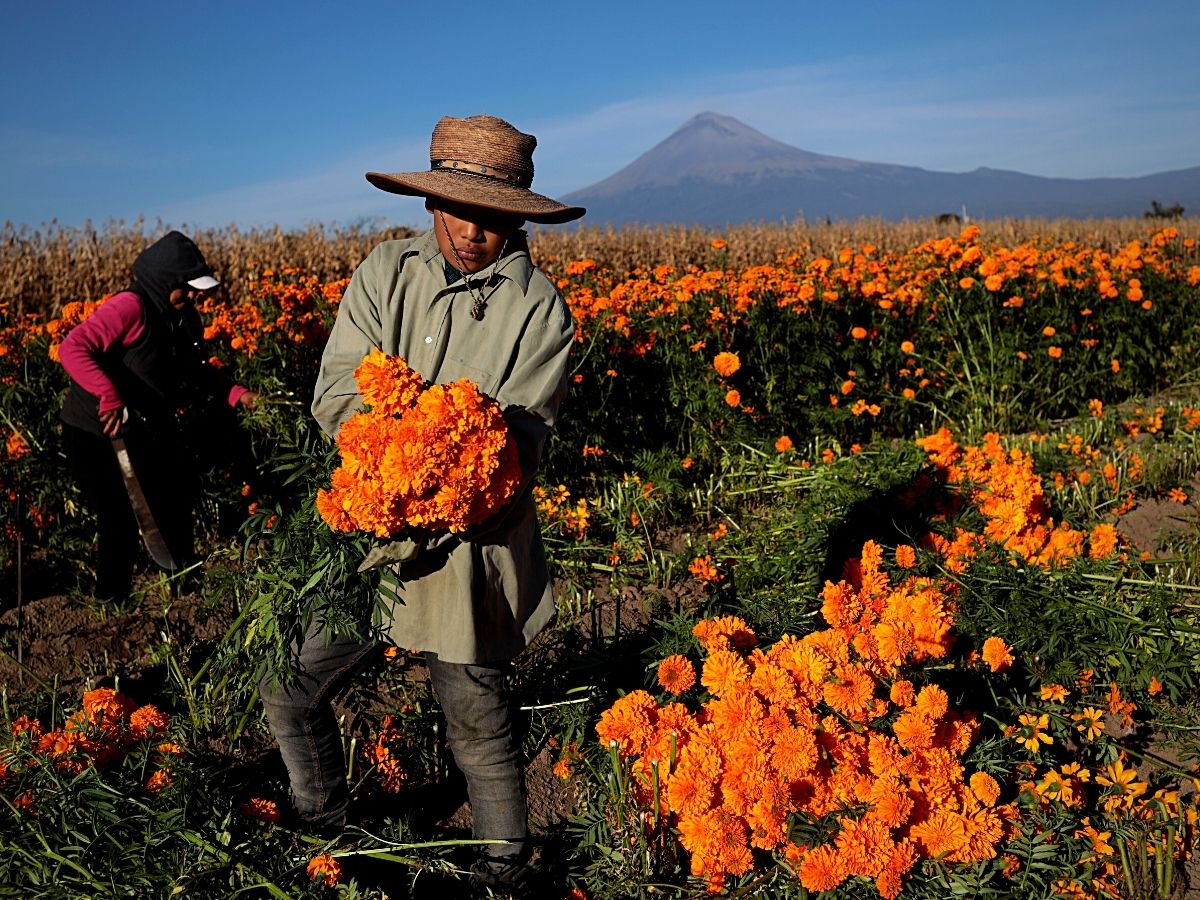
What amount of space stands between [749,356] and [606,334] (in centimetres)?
115

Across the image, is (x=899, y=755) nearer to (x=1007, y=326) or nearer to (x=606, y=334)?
(x=606, y=334)

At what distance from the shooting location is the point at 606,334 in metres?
5.74

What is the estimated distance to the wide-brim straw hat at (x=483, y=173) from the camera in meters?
2.22

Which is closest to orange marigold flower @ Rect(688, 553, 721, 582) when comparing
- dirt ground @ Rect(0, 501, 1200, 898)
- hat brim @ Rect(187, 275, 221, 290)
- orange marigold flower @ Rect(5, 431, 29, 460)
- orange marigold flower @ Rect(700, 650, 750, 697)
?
dirt ground @ Rect(0, 501, 1200, 898)

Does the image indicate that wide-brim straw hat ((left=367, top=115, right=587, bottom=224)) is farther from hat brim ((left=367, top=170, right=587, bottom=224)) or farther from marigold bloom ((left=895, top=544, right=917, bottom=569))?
marigold bloom ((left=895, top=544, right=917, bottom=569))

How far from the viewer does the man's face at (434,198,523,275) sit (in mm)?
2314

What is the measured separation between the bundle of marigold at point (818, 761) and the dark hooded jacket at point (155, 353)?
3388 millimetres

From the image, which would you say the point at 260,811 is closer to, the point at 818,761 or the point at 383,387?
the point at 383,387

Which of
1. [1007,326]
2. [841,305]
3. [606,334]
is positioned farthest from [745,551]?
[1007,326]

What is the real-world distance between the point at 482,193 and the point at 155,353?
125 inches

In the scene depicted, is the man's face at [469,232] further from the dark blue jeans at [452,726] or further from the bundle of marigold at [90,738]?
the bundle of marigold at [90,738]

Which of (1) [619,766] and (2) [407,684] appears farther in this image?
(2) [407,684]

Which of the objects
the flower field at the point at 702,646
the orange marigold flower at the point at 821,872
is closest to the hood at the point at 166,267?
the flower field at the point at 702,646

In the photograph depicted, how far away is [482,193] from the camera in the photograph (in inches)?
→ 87.0
